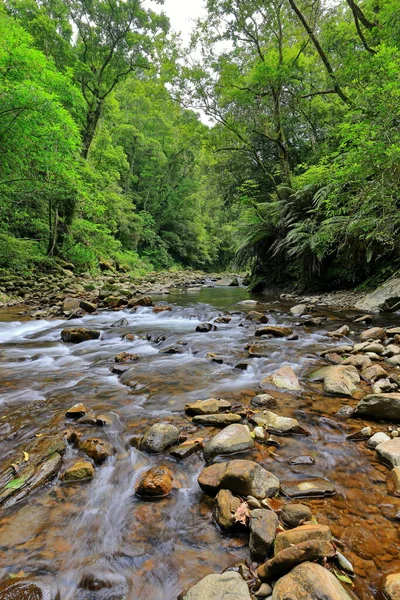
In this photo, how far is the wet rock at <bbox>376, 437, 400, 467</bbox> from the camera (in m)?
1.96

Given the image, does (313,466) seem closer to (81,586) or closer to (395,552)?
(395,552)

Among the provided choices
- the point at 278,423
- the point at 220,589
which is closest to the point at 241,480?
the point at 220,589

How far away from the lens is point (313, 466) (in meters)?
2.02

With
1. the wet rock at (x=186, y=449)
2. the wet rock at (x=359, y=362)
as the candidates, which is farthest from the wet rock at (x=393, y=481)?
the wet rock at (x=359, y=362)

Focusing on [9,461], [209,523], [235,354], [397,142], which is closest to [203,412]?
[209,523]

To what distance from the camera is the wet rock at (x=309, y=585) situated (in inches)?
43.3

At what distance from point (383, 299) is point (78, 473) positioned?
7.78 metres

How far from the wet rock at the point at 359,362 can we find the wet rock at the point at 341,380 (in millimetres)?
234

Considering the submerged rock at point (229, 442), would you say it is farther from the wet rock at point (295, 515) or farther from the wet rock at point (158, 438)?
the wet rock at point (295, 515)

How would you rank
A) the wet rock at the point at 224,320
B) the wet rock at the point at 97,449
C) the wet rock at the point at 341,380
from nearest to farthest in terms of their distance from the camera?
the wet rock at the point at 97,449, the wet rock at the point at 341,380, the wet rock at the point at 224,320

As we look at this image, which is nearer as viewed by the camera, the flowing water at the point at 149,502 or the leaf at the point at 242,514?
the flowing water at the point at 149,502

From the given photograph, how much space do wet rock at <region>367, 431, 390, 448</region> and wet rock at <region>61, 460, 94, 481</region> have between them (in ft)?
6.46

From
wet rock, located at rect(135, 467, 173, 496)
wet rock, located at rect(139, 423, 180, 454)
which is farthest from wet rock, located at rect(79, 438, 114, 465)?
wet rock, located at rect(135, 467, 173, 496)

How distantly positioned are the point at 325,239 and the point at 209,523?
7.95 meters
